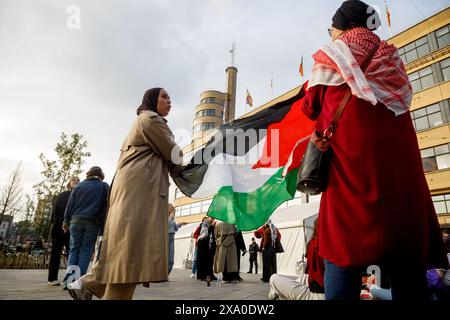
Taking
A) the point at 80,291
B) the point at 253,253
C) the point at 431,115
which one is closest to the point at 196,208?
the point at 253,253

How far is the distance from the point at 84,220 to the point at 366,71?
15.5 feet

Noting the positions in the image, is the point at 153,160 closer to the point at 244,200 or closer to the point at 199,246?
the point at 244,200

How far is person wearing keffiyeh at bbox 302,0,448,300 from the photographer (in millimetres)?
1282

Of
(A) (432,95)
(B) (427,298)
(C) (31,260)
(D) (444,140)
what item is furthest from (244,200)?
(A) (432,95)

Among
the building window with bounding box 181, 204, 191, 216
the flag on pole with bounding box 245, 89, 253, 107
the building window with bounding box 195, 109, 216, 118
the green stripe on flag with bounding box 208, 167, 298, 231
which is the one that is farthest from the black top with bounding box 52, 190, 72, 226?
the building window with bounding box 195, 109, 216, 118

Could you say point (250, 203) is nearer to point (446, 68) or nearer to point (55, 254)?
point (55, 254)

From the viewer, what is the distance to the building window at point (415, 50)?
79.0 ft

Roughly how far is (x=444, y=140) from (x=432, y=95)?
3.90m

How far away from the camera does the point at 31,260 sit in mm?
11984

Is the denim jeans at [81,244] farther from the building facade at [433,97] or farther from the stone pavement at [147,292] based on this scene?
the building facade at [433,97]

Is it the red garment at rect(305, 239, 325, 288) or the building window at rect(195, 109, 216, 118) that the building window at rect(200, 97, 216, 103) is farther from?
the red garment at rect(305, 239, 325, 288)

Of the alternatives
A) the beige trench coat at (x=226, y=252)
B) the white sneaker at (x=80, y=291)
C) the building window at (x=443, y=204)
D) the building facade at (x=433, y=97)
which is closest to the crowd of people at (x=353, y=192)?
the white sneaker at (x=80, y=291)

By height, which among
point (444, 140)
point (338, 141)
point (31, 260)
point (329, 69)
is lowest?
point (31, 260)

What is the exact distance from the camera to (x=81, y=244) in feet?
15.6
